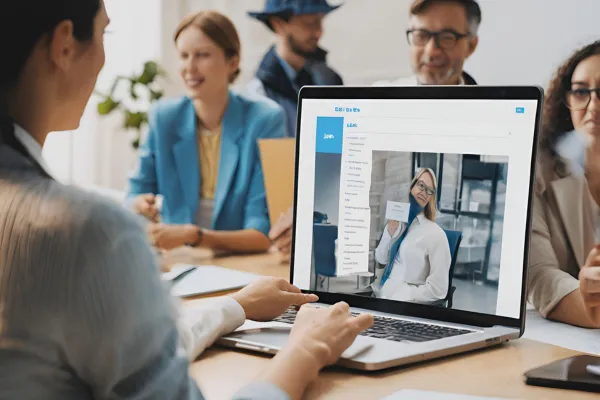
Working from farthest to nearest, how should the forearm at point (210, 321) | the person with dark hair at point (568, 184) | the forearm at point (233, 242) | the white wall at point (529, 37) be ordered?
1. the forearm at point (233, 242)
2. the white wall at point (529, 37)
3. the person with dark hair at point (568, 184)
4. the forearm at point (210, 321)

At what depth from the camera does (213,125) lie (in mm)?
2469

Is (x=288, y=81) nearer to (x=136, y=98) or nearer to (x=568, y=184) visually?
(x=136, y=98)

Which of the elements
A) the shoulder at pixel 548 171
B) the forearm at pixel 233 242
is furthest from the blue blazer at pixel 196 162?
the shoulder at pixel 548 171

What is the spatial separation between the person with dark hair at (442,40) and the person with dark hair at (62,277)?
125cm

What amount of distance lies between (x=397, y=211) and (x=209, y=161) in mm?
1311

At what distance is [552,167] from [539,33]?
1.82 ft

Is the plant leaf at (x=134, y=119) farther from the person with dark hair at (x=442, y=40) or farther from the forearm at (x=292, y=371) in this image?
the forearm at (x=292, y=371)

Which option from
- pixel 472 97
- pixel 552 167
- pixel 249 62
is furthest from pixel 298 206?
pixel 249 62

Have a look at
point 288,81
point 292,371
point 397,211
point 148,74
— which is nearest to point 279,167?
point 397,211

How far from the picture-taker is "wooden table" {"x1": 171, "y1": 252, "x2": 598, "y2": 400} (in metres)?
0.90

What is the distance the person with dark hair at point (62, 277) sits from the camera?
625 millimetres

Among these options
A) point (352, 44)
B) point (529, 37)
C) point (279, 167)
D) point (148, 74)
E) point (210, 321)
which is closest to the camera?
point (210, 321)

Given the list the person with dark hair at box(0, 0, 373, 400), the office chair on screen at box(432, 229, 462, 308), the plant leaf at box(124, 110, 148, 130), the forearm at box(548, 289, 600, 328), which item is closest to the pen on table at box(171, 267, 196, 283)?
the office chair on screen at box(432, 229, 462, 308)

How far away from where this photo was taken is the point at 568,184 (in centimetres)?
147
